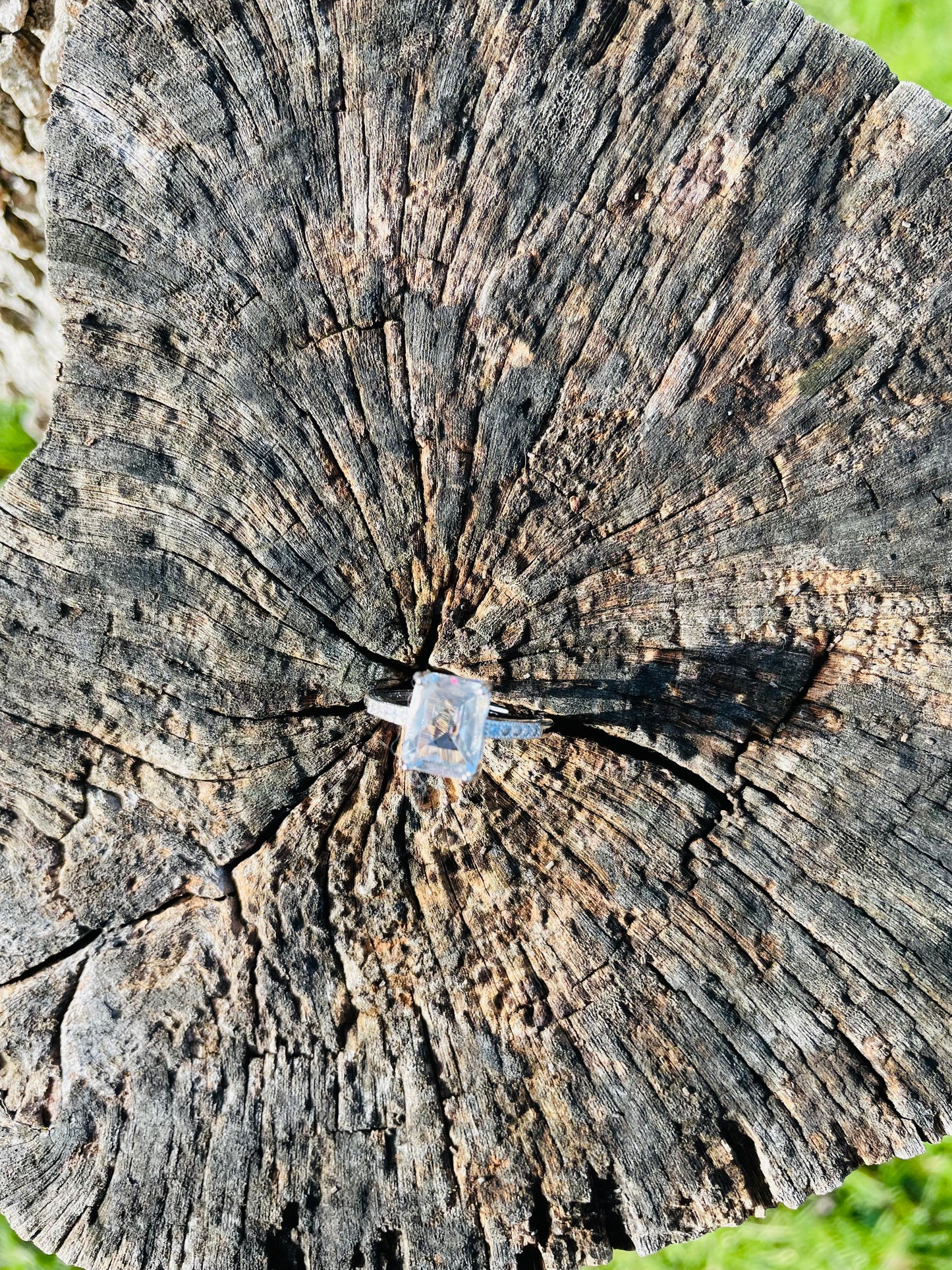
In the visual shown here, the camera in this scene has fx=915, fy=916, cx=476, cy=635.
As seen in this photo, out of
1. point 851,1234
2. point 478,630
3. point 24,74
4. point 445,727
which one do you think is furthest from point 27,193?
point 851,1234

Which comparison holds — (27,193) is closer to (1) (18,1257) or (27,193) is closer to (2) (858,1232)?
(1) (18,1257)

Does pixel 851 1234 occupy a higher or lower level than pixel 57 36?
→ lower

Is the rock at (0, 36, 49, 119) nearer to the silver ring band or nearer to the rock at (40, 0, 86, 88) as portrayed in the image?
the rock at (40, 0, 86, 88)

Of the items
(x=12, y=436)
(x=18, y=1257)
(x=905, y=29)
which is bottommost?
(x=18, y=1257)

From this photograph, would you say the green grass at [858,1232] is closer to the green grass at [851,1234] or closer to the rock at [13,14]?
the green grass at [851,1234]

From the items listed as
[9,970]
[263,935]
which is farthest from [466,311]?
[9,970]

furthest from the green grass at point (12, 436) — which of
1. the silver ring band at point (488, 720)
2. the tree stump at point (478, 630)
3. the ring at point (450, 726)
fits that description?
the ring at point (450, 726)

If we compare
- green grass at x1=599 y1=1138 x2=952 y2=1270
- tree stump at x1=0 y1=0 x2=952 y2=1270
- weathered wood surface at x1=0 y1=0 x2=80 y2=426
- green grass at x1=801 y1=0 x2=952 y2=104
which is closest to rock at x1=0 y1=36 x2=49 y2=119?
weathered wood surface at x1=0 y1=0 x2=80 y2=426
